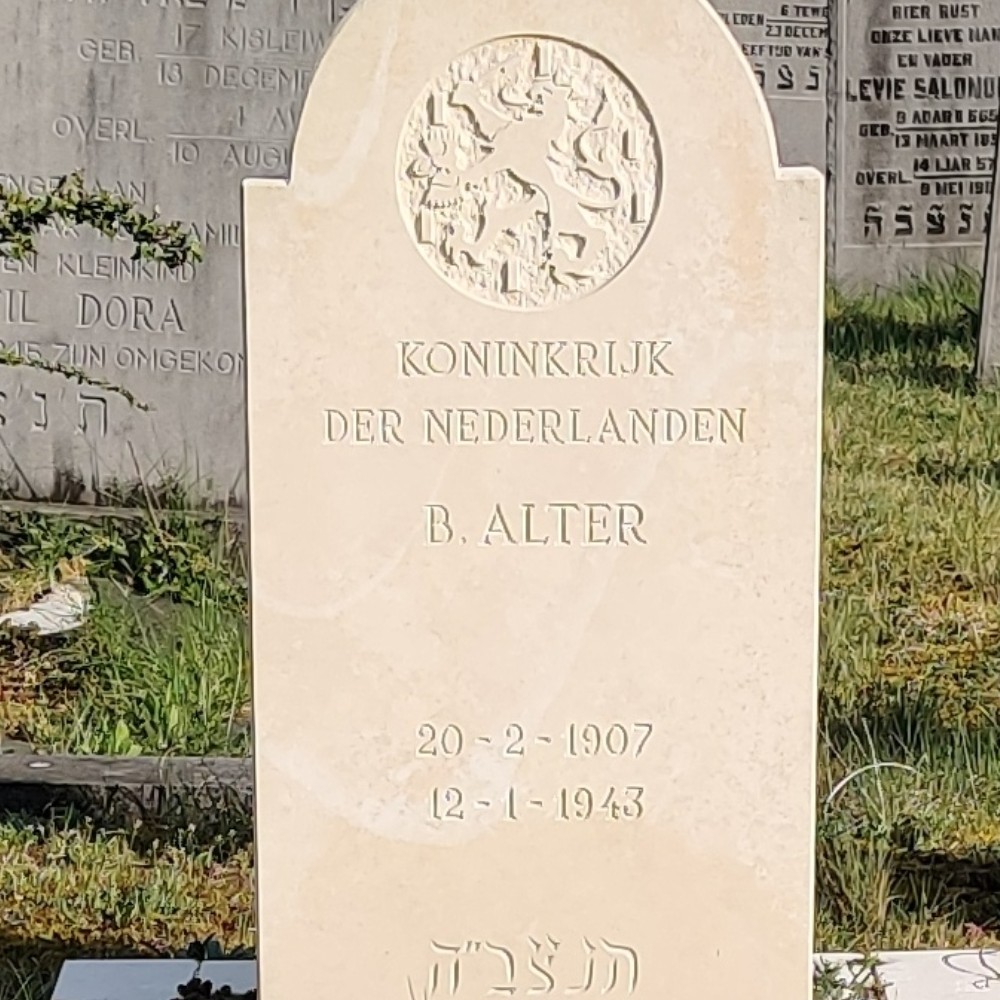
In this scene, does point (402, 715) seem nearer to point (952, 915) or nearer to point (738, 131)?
point (738, 131)

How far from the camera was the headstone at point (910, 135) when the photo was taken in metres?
5.89

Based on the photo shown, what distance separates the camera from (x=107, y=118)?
5523 mm

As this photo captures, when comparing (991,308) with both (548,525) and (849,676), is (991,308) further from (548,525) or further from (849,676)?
(548,525)

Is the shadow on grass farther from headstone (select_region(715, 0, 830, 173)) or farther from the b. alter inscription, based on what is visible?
the b. alter inscription

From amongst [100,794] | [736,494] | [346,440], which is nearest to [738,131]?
[736,494]

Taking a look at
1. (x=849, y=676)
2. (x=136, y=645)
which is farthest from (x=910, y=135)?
(x=136, y=645)

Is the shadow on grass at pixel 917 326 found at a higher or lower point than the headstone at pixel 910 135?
lower

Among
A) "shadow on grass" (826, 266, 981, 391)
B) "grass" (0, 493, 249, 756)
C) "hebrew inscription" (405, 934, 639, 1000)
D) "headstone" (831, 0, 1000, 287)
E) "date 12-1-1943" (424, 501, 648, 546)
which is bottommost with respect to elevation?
"hebrew inscription" (405, 934, 639, 1000)

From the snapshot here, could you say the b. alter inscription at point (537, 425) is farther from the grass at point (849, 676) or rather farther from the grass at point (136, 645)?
the grass at point (136, 645)

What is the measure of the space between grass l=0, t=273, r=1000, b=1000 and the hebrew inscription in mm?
516

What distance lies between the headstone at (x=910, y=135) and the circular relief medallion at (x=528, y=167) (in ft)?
10.8

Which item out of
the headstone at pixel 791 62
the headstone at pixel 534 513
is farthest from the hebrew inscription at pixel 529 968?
the headstone at pixel 791 62

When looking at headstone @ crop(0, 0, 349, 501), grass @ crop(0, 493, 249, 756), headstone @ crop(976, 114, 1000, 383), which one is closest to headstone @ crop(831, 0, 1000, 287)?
headstone @ crop(976, 114, 1000, 383)

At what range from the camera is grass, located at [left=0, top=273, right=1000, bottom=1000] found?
424 cm
